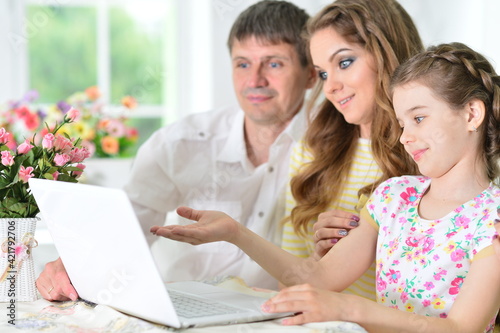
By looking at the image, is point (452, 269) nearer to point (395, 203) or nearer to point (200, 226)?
point (395, 203)

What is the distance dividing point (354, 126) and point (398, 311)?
2.88ft

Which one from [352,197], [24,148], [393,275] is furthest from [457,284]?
[24,148]

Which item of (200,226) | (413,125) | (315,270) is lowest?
(315,270)

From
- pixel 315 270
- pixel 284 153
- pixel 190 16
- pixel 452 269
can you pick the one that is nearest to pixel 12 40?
pixel 190 16

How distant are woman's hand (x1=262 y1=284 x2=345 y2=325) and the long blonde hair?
728mm

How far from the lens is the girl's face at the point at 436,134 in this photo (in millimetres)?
1343

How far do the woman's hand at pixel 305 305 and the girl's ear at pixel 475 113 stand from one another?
0.47 meters

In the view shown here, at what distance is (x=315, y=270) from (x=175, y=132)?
36.5 inches

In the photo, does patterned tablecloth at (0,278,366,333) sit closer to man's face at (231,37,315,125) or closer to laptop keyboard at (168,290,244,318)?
laptop keyboard at (168,290,244,318)

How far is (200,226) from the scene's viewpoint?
53.5 inches

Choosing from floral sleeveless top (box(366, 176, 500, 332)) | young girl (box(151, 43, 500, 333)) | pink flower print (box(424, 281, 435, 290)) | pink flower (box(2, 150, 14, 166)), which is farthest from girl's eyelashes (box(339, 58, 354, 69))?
pink flower (box(2, 150, 14, 166))

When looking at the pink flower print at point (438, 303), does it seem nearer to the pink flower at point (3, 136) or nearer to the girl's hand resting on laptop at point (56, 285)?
the girl's hand resting on laptop at point (56, 285)

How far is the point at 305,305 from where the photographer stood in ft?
3.55

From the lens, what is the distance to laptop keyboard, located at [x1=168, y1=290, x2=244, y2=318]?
1109mm
